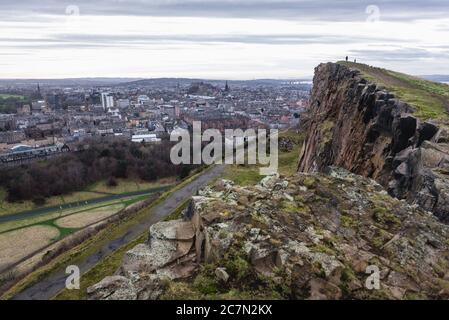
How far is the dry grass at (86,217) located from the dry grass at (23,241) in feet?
6.53

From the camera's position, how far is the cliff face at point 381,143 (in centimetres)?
1240

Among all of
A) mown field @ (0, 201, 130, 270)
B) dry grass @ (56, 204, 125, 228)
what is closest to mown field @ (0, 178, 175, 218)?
mown field @ (0, 201, 130, 270)

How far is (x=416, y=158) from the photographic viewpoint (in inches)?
537

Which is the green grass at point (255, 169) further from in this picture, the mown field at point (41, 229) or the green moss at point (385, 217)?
the green moss at point (385, 217)

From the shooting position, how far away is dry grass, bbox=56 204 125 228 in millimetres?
47700

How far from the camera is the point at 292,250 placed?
31.7ft

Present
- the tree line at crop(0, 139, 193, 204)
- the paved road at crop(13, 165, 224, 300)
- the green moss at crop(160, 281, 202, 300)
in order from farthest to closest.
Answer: the tree line at crop(0, 139, 193, 204) < the paved road at crop(13, 165, 224, 300) < the green moss at crop(160, 281, 202, 300)

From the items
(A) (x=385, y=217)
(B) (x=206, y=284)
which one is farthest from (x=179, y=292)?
(A) (x=385, y=217)

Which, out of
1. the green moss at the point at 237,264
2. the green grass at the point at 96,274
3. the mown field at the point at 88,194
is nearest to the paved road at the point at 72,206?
the mown field at the point at 88,194

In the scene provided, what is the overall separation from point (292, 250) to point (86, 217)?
44.0m

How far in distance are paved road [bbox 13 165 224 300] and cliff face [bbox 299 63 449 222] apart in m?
9.94

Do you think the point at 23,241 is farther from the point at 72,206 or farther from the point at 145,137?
the point at 145,137

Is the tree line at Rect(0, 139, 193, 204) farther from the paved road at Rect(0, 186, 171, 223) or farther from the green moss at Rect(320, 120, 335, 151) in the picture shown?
the green moss at Rect(320, 120, 335, 151)
